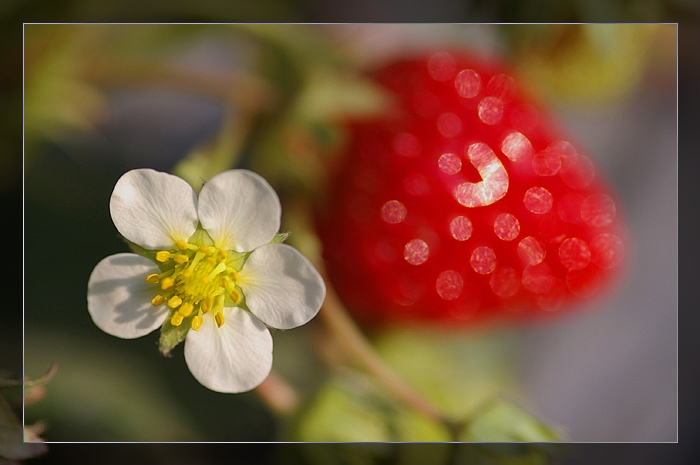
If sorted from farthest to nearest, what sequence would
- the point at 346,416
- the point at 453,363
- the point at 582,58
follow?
the point at 453,363 < the point at 582,58 < the point at 346,416

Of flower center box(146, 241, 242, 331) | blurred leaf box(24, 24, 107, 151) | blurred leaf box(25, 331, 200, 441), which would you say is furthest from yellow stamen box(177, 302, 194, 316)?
blurred leaf box(24, 24, 107, 151)

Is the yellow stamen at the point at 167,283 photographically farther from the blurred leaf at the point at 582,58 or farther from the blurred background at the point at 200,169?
the blurred leaf at the point at 582,58

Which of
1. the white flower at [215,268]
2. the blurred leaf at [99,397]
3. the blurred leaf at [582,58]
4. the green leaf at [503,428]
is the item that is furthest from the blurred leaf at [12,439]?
the blurred leaf at [582,58]

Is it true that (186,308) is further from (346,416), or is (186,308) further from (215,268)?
(346,416)

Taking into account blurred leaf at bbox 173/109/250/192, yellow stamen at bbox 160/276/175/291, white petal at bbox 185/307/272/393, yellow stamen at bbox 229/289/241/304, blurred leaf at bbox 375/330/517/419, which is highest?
blurred leaf at bbox 173/109/250/192

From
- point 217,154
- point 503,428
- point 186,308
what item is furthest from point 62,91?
point 503,428

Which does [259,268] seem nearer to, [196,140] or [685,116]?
[196,140]

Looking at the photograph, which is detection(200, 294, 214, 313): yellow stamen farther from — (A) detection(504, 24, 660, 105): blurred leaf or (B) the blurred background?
(A) detection(504, 24, 660, 105): blurred leaf
